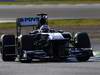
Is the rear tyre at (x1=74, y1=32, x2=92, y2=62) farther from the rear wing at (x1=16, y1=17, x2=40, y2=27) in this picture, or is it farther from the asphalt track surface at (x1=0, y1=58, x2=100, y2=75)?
the rear wing at (x1=16, y1=17, x2=40, y2=27)

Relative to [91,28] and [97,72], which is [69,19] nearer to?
[91,28]

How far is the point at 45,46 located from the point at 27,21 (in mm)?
1692

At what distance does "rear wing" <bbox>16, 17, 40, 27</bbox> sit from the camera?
17.7m

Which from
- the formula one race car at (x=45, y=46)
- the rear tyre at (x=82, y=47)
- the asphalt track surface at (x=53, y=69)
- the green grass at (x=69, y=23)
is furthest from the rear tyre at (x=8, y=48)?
the green grass at (x=69, y=23)

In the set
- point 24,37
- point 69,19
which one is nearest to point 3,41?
point 24,37

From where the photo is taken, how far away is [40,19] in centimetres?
1788

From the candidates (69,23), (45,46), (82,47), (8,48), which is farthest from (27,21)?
(69,23)

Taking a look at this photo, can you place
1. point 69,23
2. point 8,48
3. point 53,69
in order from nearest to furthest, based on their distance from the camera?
point 53,69 → point 8,48 → point 69,23

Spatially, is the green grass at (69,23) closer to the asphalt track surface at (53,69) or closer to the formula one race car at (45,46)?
the formula one race car at (45,46)

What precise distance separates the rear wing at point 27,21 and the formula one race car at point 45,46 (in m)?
0.46

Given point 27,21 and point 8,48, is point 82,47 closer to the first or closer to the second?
point 27,21

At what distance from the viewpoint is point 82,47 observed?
16.8 meters

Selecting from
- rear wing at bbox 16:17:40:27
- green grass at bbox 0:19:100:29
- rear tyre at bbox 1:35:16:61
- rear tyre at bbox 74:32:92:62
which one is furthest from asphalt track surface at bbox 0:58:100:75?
green grass at bbox 0:19:100:29

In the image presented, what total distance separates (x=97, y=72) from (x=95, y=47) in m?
9.04
